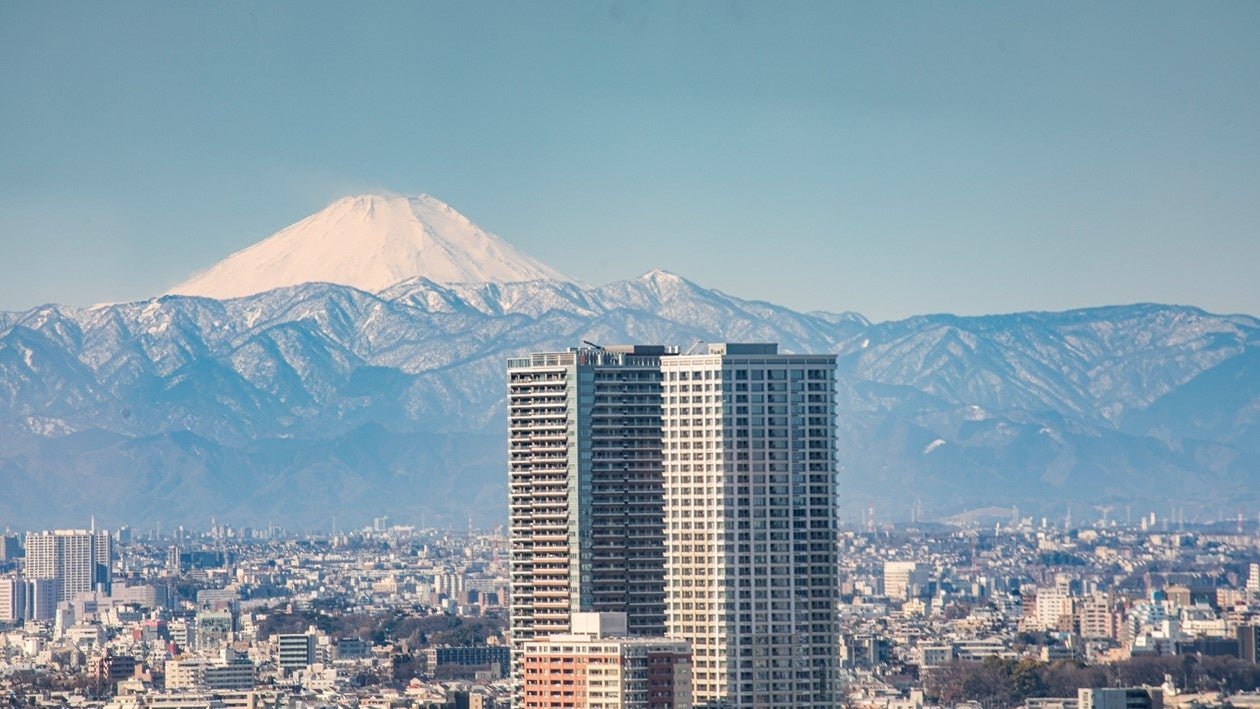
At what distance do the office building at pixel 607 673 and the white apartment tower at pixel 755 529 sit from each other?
5.25 meters

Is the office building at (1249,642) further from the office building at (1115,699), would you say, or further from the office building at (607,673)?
the office building at (607,673)

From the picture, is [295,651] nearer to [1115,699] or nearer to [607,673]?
[1115,699]

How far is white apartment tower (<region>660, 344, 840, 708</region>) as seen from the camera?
266 ft

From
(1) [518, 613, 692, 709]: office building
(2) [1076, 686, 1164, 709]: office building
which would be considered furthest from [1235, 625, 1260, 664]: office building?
(1) [518, 613, 692, 709]: office building

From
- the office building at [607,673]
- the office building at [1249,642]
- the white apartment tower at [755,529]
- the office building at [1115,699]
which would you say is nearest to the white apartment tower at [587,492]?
the white apartment tower at [755,529]

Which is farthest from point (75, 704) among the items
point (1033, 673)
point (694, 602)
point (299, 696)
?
point (694, 602)

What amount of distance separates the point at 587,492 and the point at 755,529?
20.8ft

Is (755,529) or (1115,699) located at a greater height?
(755,529)

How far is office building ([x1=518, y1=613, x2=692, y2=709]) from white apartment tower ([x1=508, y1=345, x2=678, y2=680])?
844 centimetres

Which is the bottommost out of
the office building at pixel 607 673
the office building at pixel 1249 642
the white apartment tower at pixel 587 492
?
the office building at pixel 607 673

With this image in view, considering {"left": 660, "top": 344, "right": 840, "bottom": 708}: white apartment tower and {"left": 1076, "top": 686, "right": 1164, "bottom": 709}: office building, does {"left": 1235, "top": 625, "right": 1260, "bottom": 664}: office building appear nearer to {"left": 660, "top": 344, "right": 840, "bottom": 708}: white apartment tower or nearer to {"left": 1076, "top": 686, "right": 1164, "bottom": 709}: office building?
{"left": 1076, "top": 686, "right": 1164, "bottom": 709}: office building

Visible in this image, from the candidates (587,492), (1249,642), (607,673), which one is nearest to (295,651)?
(1249,642)

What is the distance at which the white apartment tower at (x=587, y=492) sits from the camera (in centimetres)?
8525

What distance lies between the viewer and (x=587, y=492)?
86.8 m
